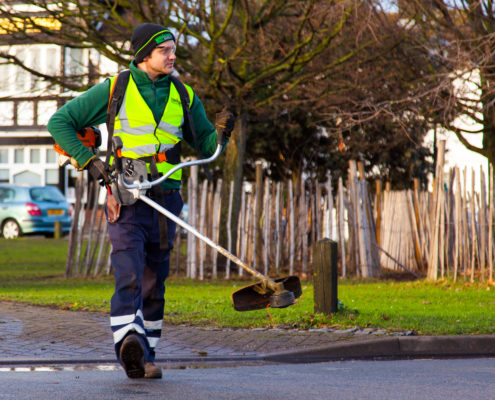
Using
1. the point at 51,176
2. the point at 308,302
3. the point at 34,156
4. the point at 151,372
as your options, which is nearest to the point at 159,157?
the point at 151,372

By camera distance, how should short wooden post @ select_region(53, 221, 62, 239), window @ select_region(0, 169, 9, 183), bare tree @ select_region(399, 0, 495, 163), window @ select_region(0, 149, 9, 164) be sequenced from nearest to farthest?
bare tree @ select_region(399, 0, 495, 163), short wooden post @ select_region(53, 221, 62, 239), window @ select_region(0, 149, 9, 164), window @ select_region(0, 169, 9, 183)

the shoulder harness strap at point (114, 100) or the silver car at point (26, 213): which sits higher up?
the silver car at point (26, 213)

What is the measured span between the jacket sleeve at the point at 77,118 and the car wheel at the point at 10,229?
2053cm

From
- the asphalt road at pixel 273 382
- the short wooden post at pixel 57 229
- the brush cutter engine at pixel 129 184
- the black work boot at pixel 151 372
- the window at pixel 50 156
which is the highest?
the window at pixel 50 156

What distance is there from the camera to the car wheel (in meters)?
25.1

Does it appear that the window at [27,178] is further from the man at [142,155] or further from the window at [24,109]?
the man at [142,155]

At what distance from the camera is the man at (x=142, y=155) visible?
Answer: 5.12m

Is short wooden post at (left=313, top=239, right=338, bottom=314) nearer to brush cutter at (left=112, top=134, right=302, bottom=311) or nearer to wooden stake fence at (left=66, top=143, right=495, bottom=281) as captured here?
brush cutter at (left=112, top=134, right=302, bottom=311)

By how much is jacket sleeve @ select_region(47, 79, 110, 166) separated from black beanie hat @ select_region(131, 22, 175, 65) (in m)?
0.27

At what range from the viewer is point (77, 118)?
211 inches

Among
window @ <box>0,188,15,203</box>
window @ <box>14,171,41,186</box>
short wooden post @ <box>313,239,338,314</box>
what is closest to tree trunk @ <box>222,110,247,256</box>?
short wooden post @ <box>313,239,338,314</box>

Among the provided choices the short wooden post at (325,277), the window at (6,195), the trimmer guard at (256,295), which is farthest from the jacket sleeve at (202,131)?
the window at (6,195)

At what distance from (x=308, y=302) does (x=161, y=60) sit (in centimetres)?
519

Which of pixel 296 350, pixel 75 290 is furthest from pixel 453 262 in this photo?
pixel 296 350
